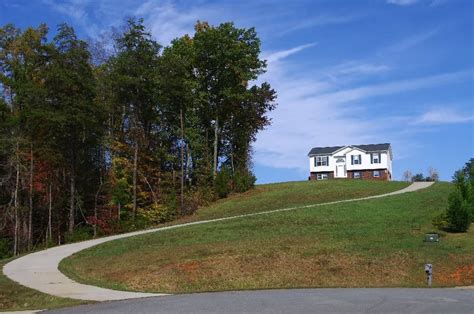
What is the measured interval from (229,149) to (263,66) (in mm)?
9100

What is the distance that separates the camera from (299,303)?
11.3 metres

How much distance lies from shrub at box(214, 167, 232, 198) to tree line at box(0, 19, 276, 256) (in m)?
0.11

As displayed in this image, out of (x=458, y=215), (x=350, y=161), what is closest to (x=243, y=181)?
(x=458, y=215)

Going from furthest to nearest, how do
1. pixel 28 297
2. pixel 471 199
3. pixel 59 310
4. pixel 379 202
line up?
pixel 379 202, pixel 471 199, pixel 28 297, pixel 59 310

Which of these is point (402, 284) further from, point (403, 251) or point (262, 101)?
point (262, 101)

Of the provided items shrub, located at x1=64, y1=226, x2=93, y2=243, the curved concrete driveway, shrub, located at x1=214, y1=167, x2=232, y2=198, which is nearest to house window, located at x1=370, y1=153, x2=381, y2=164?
shrub, located at x1=214, y1=167, x2=232, y2=198

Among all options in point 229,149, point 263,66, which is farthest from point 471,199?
point 229,149

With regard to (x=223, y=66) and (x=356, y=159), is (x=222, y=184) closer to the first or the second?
(x=223, y=66)

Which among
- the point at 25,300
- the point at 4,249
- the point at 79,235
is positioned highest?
the point at 79,235

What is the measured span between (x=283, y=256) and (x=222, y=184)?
82.8 feet

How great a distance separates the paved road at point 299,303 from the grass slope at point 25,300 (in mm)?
1110

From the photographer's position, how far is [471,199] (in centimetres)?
2727

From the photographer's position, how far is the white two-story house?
76.4 metres

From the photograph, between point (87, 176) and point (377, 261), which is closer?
point (377, 261)
